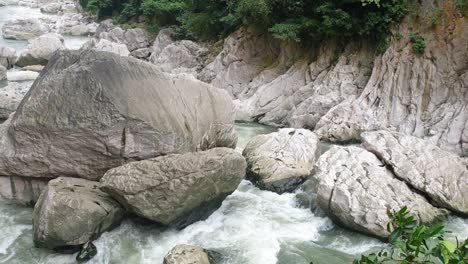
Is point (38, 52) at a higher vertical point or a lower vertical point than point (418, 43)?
lower

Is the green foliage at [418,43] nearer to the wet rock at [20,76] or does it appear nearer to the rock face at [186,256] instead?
the rock face at [186,256]

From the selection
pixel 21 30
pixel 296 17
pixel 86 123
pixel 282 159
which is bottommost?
pixel 21 30

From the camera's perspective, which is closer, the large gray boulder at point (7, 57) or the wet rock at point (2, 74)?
the wet rock at point (2, 74)

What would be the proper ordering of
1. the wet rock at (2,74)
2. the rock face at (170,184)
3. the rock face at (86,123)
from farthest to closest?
the wet rock at (2,74)
the rock face at (86,123)
the rock face at (170,184)

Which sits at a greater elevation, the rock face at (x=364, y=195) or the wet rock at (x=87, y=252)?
the rock face at (x=364, y=195)

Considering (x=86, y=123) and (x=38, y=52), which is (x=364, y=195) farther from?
(x=38, y=52)

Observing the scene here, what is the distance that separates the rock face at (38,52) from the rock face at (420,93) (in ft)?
52.8

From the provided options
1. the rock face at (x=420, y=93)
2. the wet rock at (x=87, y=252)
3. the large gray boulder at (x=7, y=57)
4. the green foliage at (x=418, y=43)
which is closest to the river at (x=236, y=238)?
the wet rock at (x=87, y=252)

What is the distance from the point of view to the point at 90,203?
7.04m

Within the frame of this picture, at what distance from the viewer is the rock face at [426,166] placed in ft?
27.4

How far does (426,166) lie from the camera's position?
8805 mm

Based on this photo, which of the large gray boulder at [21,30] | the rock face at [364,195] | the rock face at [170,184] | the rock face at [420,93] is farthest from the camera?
the large gray boulder at [21,30]

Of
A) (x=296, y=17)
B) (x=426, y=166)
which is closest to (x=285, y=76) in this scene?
(x=296, y=17)

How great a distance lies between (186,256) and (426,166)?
5.42 metres
